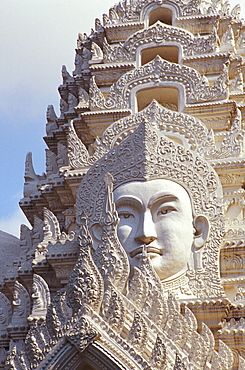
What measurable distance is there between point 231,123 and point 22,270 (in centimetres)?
477

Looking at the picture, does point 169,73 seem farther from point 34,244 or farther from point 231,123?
point 34,244

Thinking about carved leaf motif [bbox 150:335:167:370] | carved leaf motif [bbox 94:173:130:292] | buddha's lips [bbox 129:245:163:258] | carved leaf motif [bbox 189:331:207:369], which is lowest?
carved leaf motif [bbox 150:335:167:370]

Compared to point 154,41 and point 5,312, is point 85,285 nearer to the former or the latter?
point 5,312

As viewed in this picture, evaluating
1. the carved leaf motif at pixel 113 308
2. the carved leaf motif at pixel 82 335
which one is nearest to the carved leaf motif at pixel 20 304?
the carved leaf motif at pixel 113 308

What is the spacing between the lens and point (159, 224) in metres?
13.6

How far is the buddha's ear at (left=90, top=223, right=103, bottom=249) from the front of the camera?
45.2 feet

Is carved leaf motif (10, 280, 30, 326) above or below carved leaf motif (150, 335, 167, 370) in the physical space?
above

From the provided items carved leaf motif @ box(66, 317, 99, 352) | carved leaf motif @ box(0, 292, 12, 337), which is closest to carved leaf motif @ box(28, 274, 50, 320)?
carved leaf motif @ box(0, 292, 12, 337)

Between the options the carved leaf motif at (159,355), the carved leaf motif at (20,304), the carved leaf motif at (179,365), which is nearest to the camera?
the carved leaf motif at (179,365)

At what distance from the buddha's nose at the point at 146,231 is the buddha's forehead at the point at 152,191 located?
332 millimetres

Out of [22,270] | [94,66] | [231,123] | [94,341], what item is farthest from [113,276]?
[94,66]

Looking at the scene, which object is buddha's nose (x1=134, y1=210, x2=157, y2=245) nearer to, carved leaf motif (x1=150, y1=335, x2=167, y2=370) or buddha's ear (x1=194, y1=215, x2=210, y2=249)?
buddha's ear (x1=194, y1=215, x2=210, y2=249)

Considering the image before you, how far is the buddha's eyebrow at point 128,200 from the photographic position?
1379cm

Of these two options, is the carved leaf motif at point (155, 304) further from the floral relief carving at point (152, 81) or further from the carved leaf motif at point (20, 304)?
the floral relief carving at point (152, 81)
